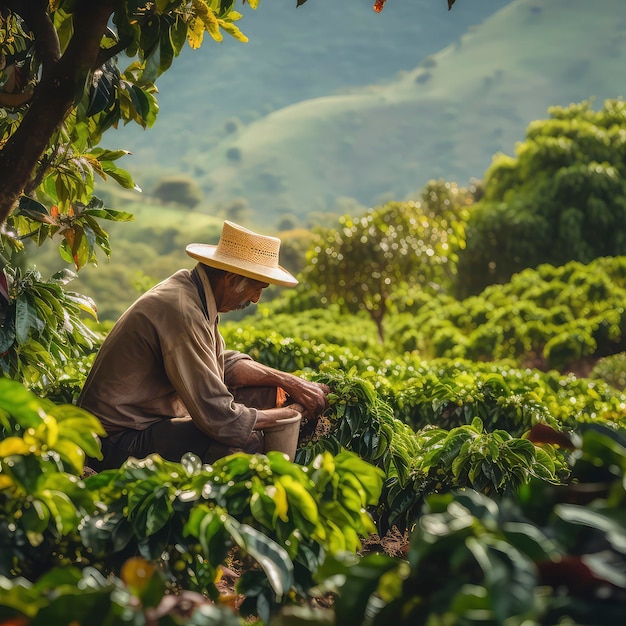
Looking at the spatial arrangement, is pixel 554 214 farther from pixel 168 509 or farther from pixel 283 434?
pixel 168 509

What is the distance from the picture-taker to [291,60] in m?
182

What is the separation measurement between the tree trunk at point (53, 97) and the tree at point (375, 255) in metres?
15.8

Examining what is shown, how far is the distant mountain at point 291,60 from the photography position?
17425 cm

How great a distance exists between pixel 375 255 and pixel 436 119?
147 meters

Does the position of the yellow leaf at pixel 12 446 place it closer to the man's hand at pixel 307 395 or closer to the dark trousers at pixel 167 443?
the dark trousers at pixel 167 443

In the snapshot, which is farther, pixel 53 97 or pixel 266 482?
pixel 53 97

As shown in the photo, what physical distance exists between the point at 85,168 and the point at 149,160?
168856 mm

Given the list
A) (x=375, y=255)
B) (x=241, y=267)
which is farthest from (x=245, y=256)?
(x=375, y=255)

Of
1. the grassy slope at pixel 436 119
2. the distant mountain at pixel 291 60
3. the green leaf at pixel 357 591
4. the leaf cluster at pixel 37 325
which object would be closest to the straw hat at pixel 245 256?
the leaf cluster at pixel 37 325

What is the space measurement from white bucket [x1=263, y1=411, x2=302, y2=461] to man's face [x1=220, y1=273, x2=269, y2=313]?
63cm

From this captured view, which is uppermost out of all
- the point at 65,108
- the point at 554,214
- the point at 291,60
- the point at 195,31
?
the point at 291,60

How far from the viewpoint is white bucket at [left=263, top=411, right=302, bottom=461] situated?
166 inches

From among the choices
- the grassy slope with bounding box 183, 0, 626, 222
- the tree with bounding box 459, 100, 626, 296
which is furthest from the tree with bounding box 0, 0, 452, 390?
the grassy slope with bounding box 183, 0, 626, 222

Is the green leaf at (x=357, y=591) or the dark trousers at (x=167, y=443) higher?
the green leaf at (x=357, y=591)
